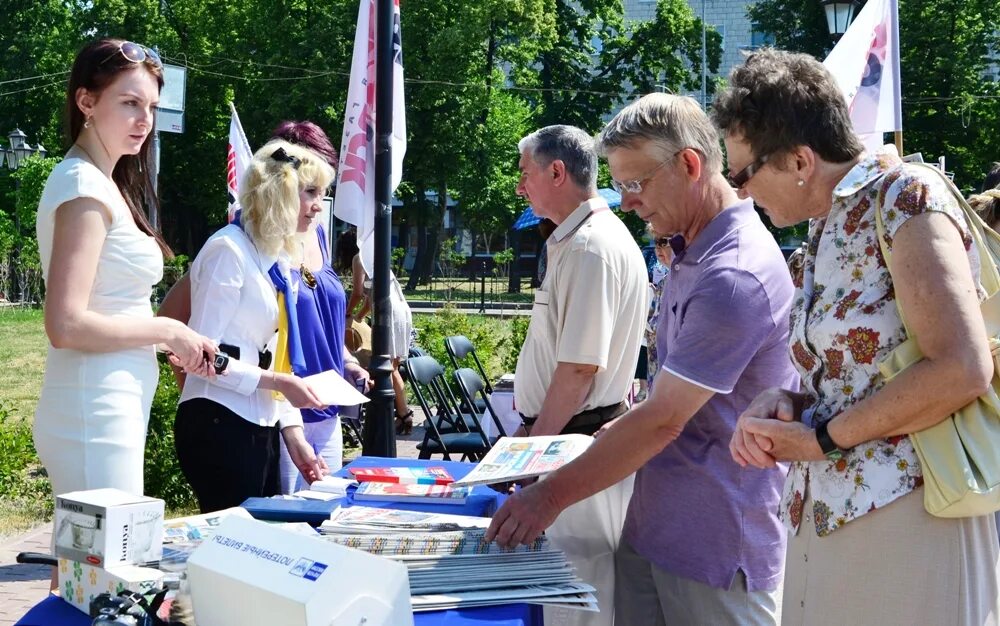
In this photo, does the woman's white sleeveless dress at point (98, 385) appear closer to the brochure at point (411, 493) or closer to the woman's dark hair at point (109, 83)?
the woman's dark hair at point (109, 83)

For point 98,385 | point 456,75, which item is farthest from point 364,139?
point 456,75

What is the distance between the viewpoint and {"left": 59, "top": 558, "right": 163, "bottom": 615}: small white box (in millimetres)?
1679

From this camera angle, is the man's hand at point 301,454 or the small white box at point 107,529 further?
the man's hand at point 301,454

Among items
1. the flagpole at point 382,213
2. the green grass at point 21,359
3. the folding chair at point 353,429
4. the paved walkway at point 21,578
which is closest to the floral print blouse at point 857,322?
the paved walkway at point 21,578

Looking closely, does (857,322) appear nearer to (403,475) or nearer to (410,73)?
(403,475)

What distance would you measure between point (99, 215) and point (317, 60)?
32.6 m

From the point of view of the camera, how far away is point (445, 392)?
27.5 feet

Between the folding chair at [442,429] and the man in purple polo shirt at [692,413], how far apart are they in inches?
182

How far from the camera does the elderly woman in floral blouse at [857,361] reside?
5.78 ft

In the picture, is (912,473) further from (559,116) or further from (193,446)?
(559,116)

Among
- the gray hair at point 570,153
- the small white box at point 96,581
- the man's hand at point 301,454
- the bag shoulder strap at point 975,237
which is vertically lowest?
the man's hand at point 301,454

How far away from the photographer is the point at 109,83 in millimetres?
→ 2607

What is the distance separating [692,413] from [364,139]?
4.27 meters

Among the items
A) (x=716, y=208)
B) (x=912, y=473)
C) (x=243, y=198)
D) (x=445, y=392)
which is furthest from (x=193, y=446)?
(x=445, y=392)
